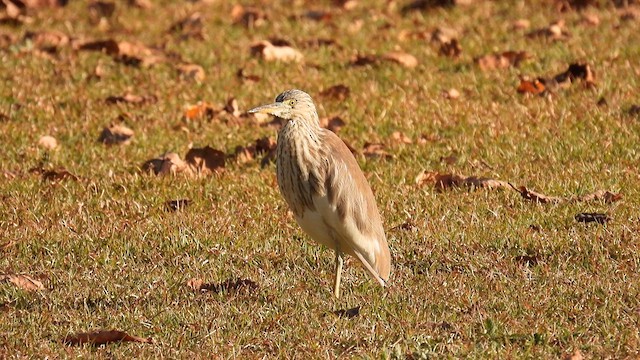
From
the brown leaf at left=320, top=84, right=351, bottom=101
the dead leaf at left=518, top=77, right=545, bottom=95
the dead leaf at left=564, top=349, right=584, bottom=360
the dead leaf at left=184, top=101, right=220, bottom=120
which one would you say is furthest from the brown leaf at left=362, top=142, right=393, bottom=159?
the dead leaf at left=564, top=349, right=584, bottom=360

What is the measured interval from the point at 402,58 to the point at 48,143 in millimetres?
3476

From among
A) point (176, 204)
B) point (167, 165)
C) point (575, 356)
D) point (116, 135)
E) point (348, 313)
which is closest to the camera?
point (575, 356)

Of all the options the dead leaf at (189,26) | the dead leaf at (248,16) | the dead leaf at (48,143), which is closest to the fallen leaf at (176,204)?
the dead leaf at (48,143)

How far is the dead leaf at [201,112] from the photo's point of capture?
10.3m

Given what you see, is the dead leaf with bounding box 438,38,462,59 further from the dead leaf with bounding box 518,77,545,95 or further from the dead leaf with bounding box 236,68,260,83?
the dead leaf with bounding box 236,68,260,83

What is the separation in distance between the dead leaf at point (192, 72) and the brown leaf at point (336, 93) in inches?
48.5

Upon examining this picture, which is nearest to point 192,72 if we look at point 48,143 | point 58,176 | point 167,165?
point 48,143

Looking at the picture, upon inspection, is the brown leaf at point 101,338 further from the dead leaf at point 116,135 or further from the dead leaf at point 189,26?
the dead leaf at point 189,26

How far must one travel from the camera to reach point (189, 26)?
13.1 m

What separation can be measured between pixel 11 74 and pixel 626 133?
539 centimetres

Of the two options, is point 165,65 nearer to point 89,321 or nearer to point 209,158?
point 209,158

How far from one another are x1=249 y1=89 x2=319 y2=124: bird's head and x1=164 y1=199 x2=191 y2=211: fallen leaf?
177 centimetres

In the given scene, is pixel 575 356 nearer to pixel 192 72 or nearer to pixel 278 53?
pixel 192 72

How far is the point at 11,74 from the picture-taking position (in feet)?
37.3
